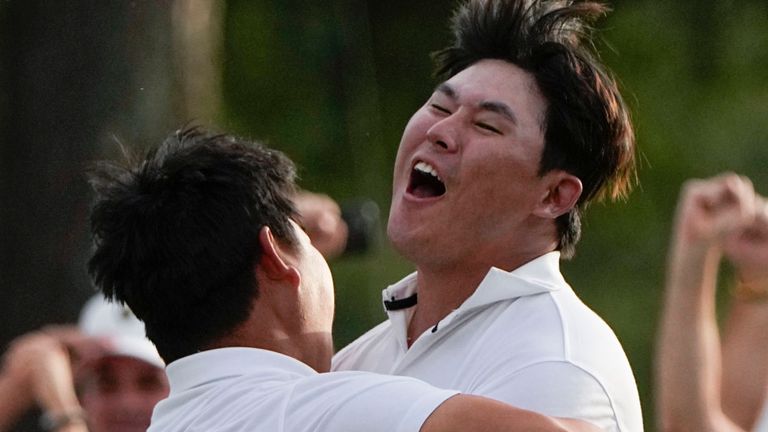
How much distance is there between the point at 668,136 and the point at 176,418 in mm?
8693

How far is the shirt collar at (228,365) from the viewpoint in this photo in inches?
144

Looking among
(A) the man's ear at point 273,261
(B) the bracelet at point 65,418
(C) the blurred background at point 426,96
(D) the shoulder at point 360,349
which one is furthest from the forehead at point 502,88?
(C) the blurred background at point 426,96

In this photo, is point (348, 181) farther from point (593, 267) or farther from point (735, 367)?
point (735, 367)

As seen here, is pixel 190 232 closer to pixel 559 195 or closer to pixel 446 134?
pixel 446 134

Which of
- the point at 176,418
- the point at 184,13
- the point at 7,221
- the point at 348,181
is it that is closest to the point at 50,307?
the point at 7,221

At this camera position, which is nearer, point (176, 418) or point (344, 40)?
point (176, 418)

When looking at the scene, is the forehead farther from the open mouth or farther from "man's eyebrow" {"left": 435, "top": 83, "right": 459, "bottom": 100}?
the open mouth

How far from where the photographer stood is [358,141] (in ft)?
40.7

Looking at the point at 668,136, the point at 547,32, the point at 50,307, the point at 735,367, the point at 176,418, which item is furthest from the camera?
the point at 668,136

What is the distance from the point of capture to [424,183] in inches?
171

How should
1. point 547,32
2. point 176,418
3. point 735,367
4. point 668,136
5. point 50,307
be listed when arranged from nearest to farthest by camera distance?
1. point 176,418
2. point 547,32
3. point 735,367
4. point 50,307
5. point 668,136

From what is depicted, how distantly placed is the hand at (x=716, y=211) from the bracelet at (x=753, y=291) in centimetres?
14

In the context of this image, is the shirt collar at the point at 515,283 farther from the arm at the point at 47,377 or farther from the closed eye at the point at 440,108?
the arm at the point at 47,377

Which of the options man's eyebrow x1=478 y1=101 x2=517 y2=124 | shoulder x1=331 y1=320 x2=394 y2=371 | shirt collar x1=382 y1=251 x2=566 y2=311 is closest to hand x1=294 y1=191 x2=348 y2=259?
shoulder x1=331 y1=320 x2=394 y2=371
